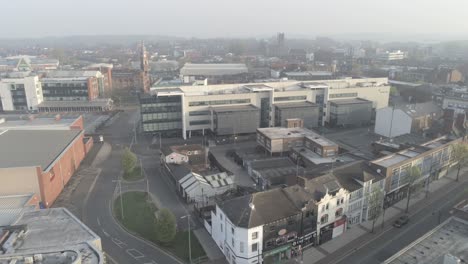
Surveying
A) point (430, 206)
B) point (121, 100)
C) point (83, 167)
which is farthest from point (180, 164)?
point (121, 100)

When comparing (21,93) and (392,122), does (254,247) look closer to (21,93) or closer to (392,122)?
(392,122)

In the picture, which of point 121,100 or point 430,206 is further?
point 121,100

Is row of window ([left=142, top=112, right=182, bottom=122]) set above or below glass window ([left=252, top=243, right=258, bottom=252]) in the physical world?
above

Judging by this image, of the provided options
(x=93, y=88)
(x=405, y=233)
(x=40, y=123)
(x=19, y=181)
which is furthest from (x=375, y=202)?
(x=93, y=88)

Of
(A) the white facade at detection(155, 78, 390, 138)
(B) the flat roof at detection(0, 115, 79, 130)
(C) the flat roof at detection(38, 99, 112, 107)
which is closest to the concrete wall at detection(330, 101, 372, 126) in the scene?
(A) the white facade at detection(155, 78, 390, 138)

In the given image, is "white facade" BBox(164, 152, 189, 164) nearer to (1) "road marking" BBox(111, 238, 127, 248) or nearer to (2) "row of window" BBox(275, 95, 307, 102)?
(1) "road marking" BBox(111, 238, 127, 248)

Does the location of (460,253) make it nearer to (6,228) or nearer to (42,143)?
(6,228)
